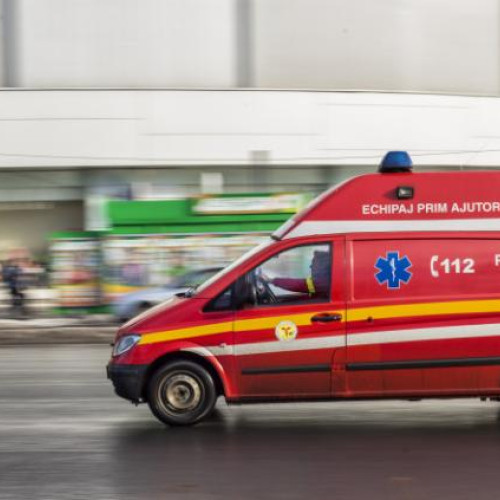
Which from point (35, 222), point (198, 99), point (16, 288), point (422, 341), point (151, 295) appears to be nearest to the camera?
point (422, 341)

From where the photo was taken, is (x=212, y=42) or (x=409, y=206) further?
(x=212, y=42)

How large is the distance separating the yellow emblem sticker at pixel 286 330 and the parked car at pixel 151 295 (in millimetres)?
10875

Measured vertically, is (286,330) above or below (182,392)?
above

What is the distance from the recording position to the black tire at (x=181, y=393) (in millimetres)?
7824

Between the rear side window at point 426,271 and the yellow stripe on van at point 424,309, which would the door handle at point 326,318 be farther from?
the rear side window at point 426,271

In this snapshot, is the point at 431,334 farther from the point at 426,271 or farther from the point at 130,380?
the point at 130,380

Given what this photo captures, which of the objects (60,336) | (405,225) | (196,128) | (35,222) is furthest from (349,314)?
(35,222)

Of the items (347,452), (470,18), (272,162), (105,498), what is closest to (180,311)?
(347,452)

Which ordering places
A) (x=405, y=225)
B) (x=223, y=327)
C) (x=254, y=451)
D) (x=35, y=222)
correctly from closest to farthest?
(x=254, y=451) → (x=223, y=327) → (x=405, y=225) → (x=35, y=222)

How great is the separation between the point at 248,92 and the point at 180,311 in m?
22.7

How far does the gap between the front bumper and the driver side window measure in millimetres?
1000

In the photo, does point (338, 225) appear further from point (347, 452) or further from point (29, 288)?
point (29, 288)

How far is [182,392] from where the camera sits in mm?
7875

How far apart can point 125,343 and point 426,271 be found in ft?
8.10
